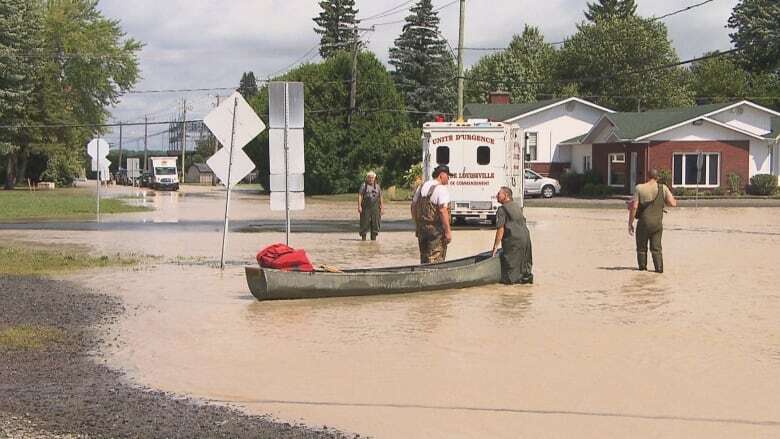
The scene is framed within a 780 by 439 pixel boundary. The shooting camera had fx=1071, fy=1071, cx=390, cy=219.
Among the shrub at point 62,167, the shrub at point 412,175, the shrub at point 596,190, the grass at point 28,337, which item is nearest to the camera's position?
the grass at point 28,337

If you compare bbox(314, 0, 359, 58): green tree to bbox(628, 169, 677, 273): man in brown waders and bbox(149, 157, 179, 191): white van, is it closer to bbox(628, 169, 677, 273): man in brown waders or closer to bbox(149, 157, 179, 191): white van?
bbox(149, 157, 179, 191): white van

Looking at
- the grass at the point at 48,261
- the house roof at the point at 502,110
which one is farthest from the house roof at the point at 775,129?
the grass at the point at 48,261

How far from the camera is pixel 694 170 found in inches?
2201

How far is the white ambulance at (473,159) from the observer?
3117 centimetres

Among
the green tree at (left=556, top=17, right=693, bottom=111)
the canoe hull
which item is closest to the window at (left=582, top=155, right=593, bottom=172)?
the green tree at (left=556, top=17, right=693, bottom=111)

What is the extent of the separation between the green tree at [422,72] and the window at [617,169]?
Answer: 35.6m

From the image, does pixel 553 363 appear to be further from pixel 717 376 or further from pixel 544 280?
pixel 544 280

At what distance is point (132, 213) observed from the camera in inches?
1711

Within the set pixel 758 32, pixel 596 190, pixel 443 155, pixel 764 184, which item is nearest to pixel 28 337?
pixel 443 155

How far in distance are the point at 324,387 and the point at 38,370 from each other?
9.30 feet

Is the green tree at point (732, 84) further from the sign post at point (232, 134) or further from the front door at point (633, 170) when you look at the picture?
the sign post at point (232, 134)

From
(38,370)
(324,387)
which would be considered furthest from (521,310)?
(38,370)

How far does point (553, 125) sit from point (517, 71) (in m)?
35.7

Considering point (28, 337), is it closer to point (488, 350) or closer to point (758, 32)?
point (488, 350)
